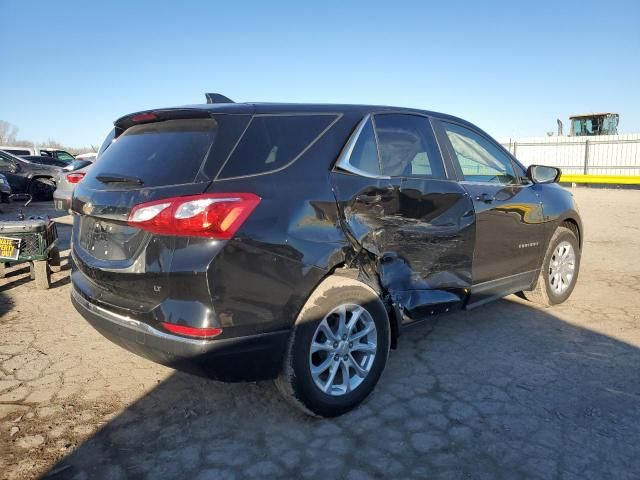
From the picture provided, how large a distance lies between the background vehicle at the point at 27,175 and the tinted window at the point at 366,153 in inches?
565

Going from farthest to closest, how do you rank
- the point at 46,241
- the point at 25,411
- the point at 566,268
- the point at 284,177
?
the point at 46,241 < the point at 566,268 < the point at 25,411 < the point at 284,177

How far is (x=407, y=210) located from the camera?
323 cm

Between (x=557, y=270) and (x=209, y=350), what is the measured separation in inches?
149

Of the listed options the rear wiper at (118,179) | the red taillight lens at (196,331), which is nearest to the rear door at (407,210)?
the red taillight lens at (196,331)

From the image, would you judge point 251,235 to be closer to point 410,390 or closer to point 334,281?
point 334,281

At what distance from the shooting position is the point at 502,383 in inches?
125

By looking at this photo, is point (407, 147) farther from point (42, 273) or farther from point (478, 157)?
point (42, 273)

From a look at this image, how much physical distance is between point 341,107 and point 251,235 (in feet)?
3.88

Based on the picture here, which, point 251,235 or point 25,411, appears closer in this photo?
point 251,235

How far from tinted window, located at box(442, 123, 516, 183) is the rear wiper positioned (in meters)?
2.31

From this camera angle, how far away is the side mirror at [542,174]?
4.32 metres

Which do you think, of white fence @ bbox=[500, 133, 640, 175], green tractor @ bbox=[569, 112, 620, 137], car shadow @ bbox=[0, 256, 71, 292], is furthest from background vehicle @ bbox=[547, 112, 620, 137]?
car shadow @ bbox=[0, 256, 71, 292]

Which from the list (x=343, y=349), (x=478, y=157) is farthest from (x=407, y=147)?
(x=343, y=349)

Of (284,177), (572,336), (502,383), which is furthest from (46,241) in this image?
(572,336)
